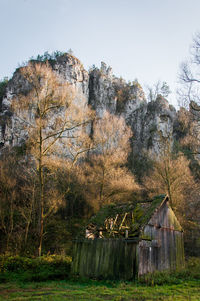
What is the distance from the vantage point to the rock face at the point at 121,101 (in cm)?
5169

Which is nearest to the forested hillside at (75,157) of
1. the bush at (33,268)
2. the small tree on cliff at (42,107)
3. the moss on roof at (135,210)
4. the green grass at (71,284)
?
the small tree on cliff at (42,107)

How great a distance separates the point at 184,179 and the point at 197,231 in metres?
5.32

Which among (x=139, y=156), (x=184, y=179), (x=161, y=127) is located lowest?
(x=184, y=179)

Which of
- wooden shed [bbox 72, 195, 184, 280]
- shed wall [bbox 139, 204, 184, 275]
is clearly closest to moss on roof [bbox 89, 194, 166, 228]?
wooden shed [bbox 72, 195, 184, 280]

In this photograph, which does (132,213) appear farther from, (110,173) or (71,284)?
(110,173)

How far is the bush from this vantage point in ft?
43.7

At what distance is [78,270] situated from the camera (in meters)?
14.3

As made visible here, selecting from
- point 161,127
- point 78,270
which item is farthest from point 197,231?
point 161,127

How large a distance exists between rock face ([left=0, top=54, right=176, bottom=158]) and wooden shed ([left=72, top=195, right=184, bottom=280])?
1309 inches

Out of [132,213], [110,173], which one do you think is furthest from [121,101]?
[132,213]

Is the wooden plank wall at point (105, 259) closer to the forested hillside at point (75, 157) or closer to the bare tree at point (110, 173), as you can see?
the forested hillside at point (75, 157)

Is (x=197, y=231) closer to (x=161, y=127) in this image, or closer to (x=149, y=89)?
(x=161, y=127)

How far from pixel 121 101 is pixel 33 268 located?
48952 mm

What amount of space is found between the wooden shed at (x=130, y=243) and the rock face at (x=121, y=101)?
3325 cm
